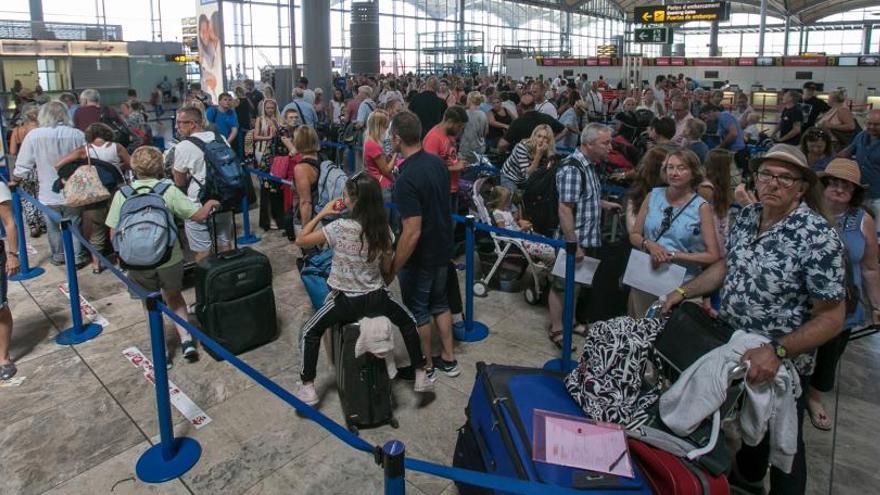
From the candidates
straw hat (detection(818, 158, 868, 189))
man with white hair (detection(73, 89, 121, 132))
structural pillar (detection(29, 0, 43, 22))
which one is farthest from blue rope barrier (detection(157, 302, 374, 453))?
structural pillar (detection(29, 0, 43, 22))

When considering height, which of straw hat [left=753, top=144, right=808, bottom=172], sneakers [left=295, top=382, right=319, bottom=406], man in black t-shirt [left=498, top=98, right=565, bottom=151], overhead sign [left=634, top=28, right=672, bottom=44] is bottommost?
sneakers [left=295, top=382, right=319, bottom=406]

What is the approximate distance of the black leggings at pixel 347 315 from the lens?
3.32 metres

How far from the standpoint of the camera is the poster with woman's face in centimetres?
1248

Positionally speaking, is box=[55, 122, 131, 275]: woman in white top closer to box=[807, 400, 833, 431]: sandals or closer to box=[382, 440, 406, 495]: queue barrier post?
box=[382, 440, 406, 495]: queue barrier post

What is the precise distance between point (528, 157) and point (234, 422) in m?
3.80

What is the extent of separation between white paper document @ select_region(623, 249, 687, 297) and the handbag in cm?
481

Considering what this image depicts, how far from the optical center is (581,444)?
220 centimetres

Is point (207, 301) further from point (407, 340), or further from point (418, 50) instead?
point (418, 50)

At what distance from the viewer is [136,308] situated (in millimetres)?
5348

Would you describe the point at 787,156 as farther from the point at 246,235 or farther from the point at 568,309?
the point at 246,235

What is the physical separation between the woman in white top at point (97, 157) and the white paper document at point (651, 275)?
198 inches

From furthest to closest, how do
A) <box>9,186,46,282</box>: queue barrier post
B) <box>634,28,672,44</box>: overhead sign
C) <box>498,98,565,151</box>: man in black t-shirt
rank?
<box>634,28,672,44</box>: overhead sign
<box>498,98,565,151</box>: man in black t-shirt
<box>9,186,46,282</box>: queue barrier post

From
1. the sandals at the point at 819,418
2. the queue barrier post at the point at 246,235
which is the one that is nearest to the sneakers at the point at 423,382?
the sandals at the point at 819,418

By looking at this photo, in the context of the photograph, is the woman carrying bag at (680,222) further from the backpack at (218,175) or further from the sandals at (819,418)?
the backpack at (218,175)
